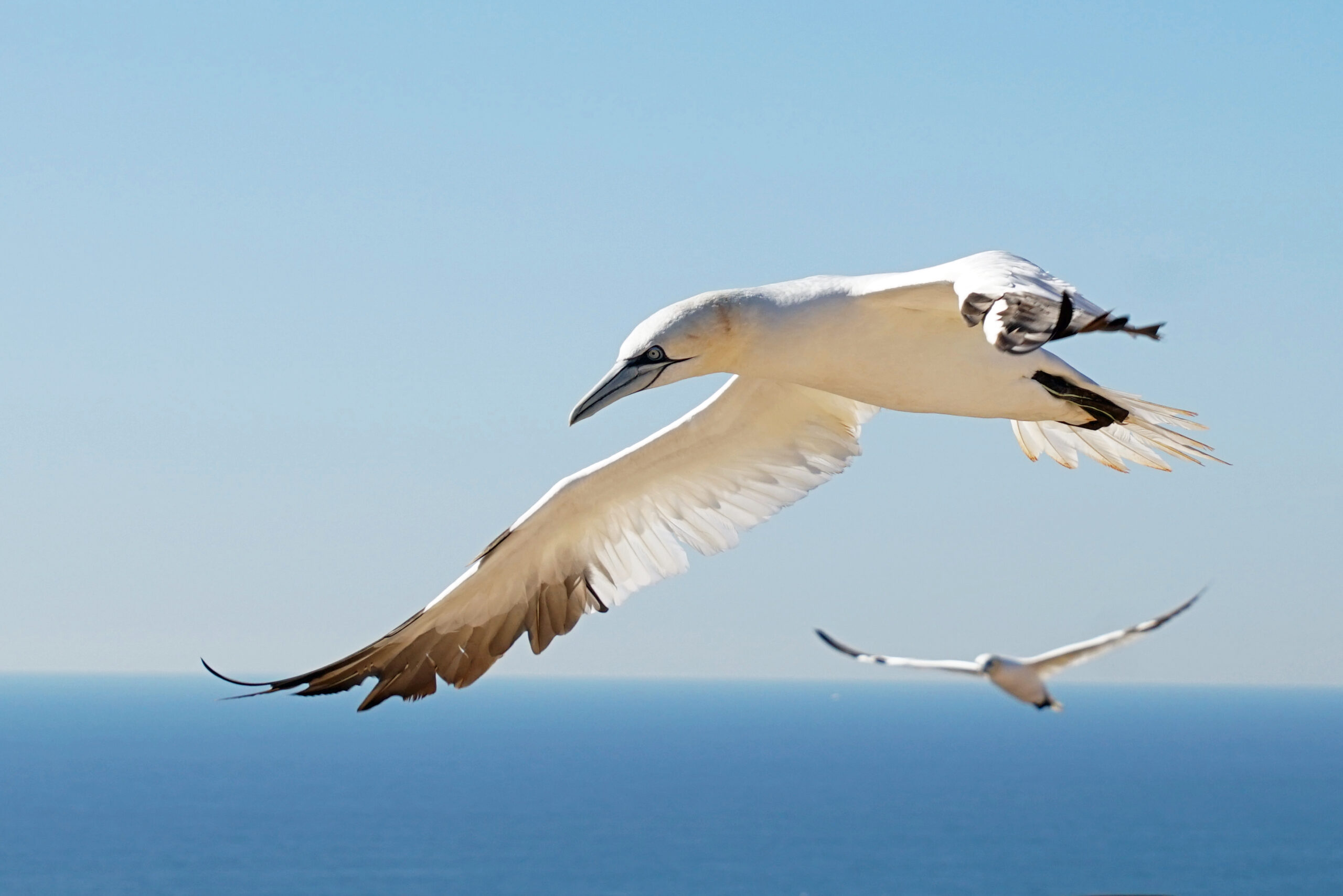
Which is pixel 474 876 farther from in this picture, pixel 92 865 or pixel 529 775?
pixel 529 775

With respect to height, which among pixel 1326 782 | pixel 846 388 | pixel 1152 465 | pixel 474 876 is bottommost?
pixel 1326 782

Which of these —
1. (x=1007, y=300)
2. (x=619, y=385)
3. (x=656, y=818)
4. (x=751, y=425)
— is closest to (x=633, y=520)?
(x=751, y=425)

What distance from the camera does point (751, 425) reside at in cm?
732

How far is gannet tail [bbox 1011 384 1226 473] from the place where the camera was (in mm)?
6289

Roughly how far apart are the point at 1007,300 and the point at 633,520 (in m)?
3.06

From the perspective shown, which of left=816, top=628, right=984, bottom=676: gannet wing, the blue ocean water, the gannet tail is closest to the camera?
left=816, top=628, right=984, bottom=676: gannet wing

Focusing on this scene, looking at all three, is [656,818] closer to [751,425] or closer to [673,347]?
[751,425]

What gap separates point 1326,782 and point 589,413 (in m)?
132

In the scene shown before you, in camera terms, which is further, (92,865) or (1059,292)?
(92,865)

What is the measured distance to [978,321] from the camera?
190 inches

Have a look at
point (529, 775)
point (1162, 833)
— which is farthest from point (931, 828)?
point (529, 775)

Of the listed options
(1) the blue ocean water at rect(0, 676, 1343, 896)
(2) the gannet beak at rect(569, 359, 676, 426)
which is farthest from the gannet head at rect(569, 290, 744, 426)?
(1) the blue ocean water at rect(0, 676, 1343, 896)

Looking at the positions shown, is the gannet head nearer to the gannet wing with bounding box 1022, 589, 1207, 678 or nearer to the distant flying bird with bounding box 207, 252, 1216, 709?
the distant flying bird with bounding box 207, 252, 1216, 709

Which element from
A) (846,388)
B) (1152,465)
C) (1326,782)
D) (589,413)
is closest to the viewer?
(589,413)
